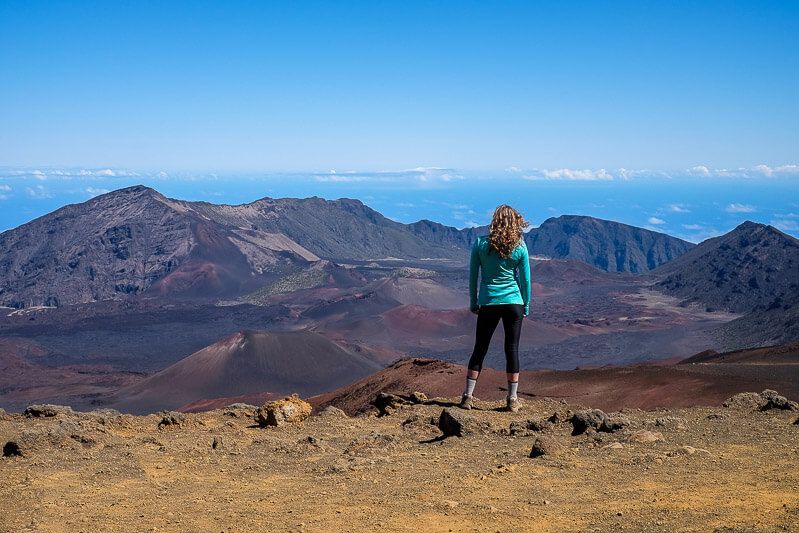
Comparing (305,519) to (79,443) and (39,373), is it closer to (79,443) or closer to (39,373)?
(79,443)

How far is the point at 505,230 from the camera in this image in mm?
7379

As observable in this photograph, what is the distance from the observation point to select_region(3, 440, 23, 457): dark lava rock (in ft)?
22.4

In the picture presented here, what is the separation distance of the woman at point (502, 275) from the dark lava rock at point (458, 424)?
86 cm

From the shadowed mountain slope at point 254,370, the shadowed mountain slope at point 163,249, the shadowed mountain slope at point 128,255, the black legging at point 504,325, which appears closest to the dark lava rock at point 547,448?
the black legging at point 504,325

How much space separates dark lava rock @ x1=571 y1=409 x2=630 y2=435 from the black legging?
0.87 metres

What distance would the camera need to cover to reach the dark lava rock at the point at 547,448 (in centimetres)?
585

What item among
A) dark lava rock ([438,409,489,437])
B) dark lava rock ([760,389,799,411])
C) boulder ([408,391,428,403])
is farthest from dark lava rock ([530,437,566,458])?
boulder ([408,391,428,403])

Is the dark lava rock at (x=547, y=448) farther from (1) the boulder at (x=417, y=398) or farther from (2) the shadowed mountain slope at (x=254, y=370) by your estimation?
(2) the shadowed mountain slope at (x=254, y=370)

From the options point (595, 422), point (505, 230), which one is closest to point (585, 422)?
point (595, 422)

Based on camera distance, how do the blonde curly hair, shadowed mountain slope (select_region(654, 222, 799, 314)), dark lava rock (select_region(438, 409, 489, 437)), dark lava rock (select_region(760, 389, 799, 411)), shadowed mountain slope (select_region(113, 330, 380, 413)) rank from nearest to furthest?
1. dark lava rock (select_region(438, 409, 489, 437))
2. the blonde curly hair
3. dark lava rock (select_region(760, 389, 799, 411))
4. shadowed mountain slope (select_region(113, 330, 380, 413))
5. shadowed mountain slope (select_region(654, 222, 799, 314))

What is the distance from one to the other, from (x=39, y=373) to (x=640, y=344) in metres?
34.9

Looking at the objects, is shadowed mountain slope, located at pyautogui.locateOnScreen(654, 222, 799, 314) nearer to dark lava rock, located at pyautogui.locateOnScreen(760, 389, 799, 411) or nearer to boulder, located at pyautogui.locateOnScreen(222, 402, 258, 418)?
dark lava rock, located at pyautogui.locateOnScreen(760, 389, 799, 411)

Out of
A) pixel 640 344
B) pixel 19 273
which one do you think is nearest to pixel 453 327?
pixel 640 344

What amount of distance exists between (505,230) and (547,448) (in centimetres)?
222
